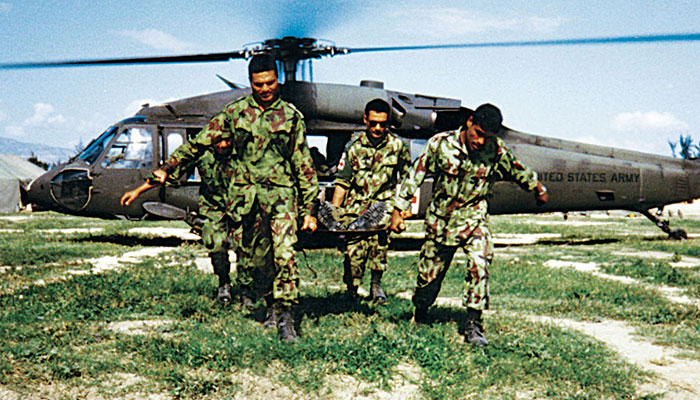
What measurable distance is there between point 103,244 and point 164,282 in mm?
4940

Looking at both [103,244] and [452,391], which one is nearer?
[452,391]

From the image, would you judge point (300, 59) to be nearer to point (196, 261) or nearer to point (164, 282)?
point (196, 261)

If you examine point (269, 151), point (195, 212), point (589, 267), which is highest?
point (269, 151)

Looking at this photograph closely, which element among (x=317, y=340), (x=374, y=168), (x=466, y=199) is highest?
(x=374, y=168)

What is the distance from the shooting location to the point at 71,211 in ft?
34.9

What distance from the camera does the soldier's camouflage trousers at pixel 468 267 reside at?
4449 mm

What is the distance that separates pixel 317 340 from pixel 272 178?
1257 mm

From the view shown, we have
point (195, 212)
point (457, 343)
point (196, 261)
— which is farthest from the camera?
point (195, 212)

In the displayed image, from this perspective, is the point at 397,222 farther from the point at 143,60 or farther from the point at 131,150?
the point at 131,150

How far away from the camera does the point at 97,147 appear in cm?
1059

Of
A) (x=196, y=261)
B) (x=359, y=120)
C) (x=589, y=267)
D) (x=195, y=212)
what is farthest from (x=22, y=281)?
(x=589, y=267)

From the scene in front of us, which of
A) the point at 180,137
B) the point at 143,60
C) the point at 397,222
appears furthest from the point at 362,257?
the point at 180,137

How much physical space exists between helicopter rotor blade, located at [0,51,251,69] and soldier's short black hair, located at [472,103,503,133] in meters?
5.48

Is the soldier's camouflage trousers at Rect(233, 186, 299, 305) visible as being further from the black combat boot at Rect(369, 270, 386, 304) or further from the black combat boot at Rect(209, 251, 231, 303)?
the black combat boot at Rect(369, 270, 386, 304)
